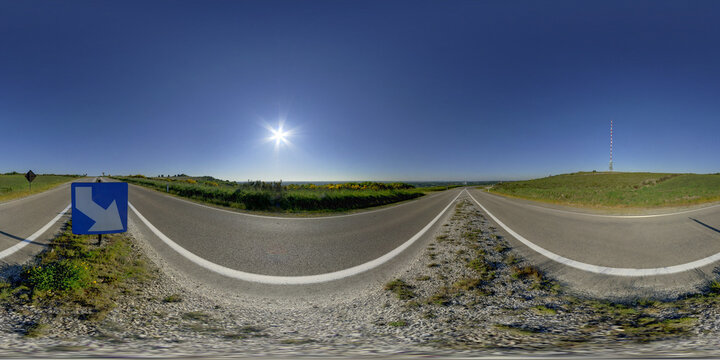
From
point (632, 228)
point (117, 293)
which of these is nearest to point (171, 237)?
point (117, 293)

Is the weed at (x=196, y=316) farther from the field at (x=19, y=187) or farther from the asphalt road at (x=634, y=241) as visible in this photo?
the field at (x=19, y=187)

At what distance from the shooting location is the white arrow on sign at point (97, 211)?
4625mm

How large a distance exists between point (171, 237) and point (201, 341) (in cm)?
591

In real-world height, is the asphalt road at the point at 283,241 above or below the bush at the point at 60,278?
below

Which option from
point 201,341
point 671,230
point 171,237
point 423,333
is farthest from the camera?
point 671,230

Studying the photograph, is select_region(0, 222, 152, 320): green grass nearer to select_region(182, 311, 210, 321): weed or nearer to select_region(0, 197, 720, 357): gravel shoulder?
select_region(0, 197, 720, 357): gravel shoulder

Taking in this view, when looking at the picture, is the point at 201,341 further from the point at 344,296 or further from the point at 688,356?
the point at 688,356

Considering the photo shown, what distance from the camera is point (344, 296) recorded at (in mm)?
3623

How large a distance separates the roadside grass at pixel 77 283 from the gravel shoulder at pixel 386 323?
9 cm

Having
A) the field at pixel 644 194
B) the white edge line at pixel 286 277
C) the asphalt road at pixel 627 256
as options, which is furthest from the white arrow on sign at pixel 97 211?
the field at pixel 644 194

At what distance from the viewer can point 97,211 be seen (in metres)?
4.79

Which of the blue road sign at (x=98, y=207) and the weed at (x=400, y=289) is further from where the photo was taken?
the blue road sign at (x=98, y=207)

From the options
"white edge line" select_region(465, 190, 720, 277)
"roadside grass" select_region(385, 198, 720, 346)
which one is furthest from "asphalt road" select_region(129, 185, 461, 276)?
"white edge line" select_region(465, 190, 720, 277)

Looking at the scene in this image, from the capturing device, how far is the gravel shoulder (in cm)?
211
